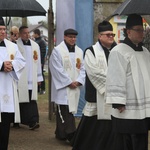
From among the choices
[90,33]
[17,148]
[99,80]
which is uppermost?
[90,33]

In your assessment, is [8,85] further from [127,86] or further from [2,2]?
[127,86]

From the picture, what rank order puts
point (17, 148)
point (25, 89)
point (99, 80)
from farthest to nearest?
point (25, 89), point (17, 148), point (99, 80)

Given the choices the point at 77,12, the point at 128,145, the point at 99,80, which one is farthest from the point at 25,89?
the point at 128,145

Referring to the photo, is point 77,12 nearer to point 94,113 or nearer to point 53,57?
point 53,57

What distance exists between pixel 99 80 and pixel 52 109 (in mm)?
3600

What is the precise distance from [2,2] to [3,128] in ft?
5.89

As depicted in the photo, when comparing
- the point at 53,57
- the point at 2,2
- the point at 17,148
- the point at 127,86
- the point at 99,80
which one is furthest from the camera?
the point at 53,57

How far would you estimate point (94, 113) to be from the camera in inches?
269

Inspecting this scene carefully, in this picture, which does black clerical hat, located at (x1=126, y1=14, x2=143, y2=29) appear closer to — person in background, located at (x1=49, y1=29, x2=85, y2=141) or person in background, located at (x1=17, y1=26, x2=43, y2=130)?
person in background, located at (x1=49, y1=29, x2=85, y2=141)

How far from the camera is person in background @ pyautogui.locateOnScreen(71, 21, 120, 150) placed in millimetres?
6637

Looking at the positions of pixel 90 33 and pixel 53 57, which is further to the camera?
pixel 90 33

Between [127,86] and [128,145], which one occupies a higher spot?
[127,86]

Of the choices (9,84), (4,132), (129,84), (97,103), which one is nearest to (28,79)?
(9,84)

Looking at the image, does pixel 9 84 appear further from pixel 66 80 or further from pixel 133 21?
pixel 133 21
